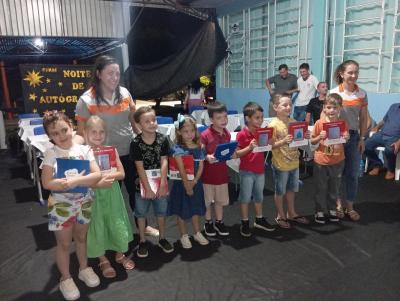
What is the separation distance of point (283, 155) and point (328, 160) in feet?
1.45

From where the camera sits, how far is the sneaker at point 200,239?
2.88 meters

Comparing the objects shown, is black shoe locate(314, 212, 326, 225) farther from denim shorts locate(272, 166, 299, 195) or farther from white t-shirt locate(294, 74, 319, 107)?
white t-shirt locate(294, 74, 319, 107)

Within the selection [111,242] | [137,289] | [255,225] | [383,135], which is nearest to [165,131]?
[255,225]

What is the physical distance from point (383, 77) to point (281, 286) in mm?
4023

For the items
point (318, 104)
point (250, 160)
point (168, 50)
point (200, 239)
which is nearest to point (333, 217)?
point (250, 160)

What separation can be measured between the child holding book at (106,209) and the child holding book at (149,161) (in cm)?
19

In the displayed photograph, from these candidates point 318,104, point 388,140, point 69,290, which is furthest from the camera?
point 318,104

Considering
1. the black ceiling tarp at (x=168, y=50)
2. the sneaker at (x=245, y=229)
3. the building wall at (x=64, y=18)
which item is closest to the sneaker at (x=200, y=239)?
the sneaker at (x=245, y=229)

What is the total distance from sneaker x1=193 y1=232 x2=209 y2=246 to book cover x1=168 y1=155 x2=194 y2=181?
58 centimetres

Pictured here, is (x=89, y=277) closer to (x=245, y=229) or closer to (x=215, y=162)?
(x=215, y=162)

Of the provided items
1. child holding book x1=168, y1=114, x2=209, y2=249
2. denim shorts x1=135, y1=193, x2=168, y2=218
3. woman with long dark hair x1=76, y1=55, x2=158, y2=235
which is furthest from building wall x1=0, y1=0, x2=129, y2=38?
denim shorts x1=135, y1=193, x2=168, y2=218

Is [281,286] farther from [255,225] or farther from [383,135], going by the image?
[383,135]

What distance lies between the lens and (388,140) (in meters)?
4.67

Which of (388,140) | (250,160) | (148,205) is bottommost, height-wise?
(148,205)
